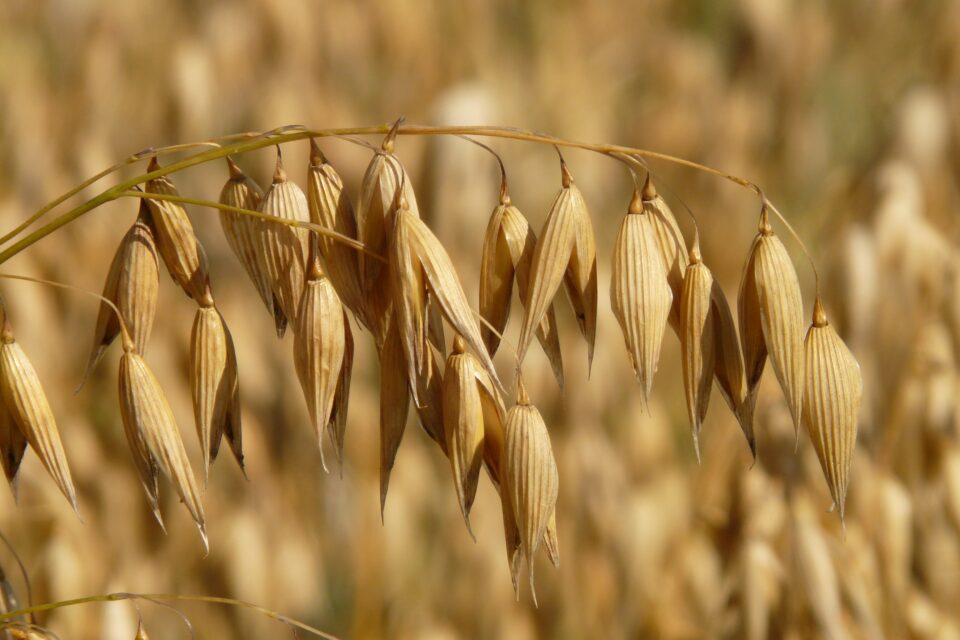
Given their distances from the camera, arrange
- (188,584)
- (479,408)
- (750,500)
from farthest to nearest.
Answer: (188,584) → (750,500) → (479,408)

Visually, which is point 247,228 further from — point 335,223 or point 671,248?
point 671,248

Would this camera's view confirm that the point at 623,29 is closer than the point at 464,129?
No

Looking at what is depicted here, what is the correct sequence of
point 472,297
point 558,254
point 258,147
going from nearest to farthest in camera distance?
point 258,147
point 558,254
point 472,297

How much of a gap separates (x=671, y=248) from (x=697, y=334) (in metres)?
0.06

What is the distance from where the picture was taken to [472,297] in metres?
1.21

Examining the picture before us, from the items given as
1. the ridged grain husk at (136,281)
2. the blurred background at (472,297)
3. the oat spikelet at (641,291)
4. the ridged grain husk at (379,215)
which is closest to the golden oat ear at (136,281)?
the ridged grain husk at (136,281)

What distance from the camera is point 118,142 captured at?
133 centimetres


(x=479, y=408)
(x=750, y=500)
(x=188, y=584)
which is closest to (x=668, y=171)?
(x=750, y=500)

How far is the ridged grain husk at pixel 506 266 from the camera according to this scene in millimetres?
521

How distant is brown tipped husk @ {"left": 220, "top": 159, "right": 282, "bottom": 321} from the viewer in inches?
19.7

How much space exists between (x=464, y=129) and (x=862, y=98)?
1.51 m

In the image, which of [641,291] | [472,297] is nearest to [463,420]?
[641,291]

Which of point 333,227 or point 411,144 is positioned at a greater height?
point 411,144

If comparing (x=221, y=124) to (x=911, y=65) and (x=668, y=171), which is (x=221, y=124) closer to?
(x=668, y=171)
